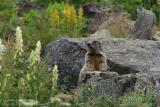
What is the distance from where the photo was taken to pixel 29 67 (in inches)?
314

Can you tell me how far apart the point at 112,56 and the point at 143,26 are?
130 inches

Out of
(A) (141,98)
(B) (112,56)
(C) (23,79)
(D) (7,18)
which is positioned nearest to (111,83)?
(A) (141,98)

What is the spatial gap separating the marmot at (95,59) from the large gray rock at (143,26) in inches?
151

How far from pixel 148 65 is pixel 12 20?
6.65 m

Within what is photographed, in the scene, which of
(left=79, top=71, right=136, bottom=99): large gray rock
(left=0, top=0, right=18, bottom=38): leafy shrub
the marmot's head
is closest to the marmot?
the marmot's head

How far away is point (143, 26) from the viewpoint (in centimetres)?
1520

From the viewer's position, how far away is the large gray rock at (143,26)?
595 inches

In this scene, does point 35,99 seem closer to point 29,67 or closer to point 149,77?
point 29,67

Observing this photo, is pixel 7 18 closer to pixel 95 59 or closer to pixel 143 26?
pixel 143 26

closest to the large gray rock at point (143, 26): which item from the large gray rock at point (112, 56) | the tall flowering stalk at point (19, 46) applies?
the large gray rock at point (112, 56)

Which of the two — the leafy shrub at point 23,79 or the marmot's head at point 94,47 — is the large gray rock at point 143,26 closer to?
the marmot's head at point 94,47

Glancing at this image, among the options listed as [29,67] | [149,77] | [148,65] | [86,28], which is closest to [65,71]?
[148,65]

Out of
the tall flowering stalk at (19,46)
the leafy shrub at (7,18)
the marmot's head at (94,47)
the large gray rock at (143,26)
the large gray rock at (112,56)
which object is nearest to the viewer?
the tall flowering stalk at (19,46)

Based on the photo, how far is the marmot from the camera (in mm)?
10969
